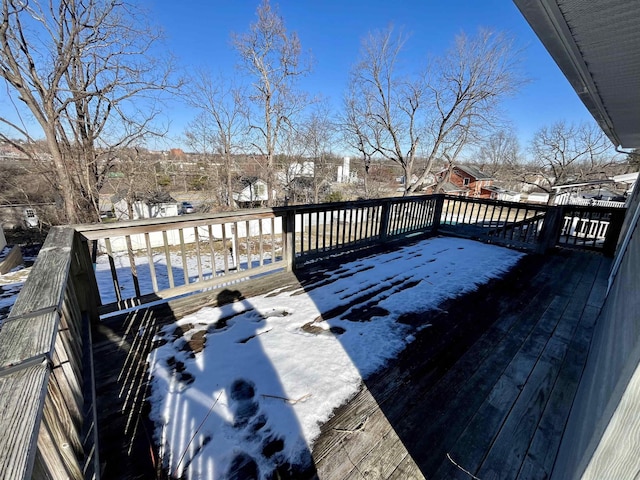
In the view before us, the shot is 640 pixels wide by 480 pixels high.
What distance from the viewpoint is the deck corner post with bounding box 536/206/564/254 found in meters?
4.40

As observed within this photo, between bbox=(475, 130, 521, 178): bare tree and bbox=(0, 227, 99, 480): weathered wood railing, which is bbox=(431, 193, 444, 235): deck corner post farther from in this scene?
bbox=(475, 130, 521, 178): bare tree

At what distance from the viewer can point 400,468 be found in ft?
4.14

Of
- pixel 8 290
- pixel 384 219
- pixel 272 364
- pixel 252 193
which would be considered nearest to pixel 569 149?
pixel 252 193

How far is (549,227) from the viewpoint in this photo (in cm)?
441

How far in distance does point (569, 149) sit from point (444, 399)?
2644cm

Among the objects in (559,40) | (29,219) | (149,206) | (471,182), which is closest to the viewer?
(559,40)

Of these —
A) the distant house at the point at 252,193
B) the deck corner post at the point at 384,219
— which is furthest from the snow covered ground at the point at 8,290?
the distant house at the point at 252,193

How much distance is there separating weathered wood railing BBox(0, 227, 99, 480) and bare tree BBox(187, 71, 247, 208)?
14.3 m

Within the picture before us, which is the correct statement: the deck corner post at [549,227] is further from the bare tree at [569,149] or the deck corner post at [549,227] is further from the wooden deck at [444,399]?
the bare tree at [569,149]

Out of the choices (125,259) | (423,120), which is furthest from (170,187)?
(423,120)

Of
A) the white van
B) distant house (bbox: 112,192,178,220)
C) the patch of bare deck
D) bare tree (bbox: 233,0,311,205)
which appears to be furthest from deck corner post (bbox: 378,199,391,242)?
the white van

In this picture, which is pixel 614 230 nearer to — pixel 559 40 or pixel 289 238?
pixel 559 40

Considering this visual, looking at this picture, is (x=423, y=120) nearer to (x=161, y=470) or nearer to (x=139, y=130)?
(x=139, y=130)

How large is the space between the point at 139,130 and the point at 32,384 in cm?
1035
